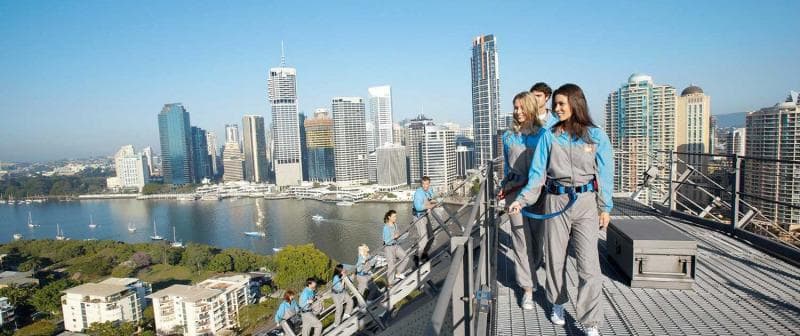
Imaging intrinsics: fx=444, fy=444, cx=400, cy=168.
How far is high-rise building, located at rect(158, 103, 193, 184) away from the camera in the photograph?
63.2 meters

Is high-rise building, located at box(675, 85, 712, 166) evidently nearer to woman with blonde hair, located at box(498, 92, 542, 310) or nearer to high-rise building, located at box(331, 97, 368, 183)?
woman with blonde hair, located at box(498, 92, 542, 310)

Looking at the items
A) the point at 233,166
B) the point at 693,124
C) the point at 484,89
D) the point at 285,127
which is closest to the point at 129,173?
the point at 233,166

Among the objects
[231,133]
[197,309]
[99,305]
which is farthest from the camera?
[231,133]

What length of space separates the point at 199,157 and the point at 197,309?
198ft

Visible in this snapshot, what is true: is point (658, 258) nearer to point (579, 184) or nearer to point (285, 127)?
point (579, 184)

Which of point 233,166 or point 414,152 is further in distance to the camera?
point 233,166

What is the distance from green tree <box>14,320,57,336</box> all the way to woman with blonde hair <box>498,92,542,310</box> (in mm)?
16407

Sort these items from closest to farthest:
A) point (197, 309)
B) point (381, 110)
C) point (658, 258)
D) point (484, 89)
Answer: point (658, 258), point (197, 309), point (484, 89), point (381, 110)

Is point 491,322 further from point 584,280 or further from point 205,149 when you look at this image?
point 205,149

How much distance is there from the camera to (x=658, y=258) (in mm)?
1900

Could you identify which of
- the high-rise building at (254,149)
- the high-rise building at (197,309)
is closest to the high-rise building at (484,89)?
the high-rise building at (254,149)

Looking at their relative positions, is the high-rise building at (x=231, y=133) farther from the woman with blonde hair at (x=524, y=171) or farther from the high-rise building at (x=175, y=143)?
the woman with blonde hair at (x=524, y=171)

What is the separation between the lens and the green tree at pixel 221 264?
63.6 ft

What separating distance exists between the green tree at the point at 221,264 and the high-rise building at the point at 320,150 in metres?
35.3
